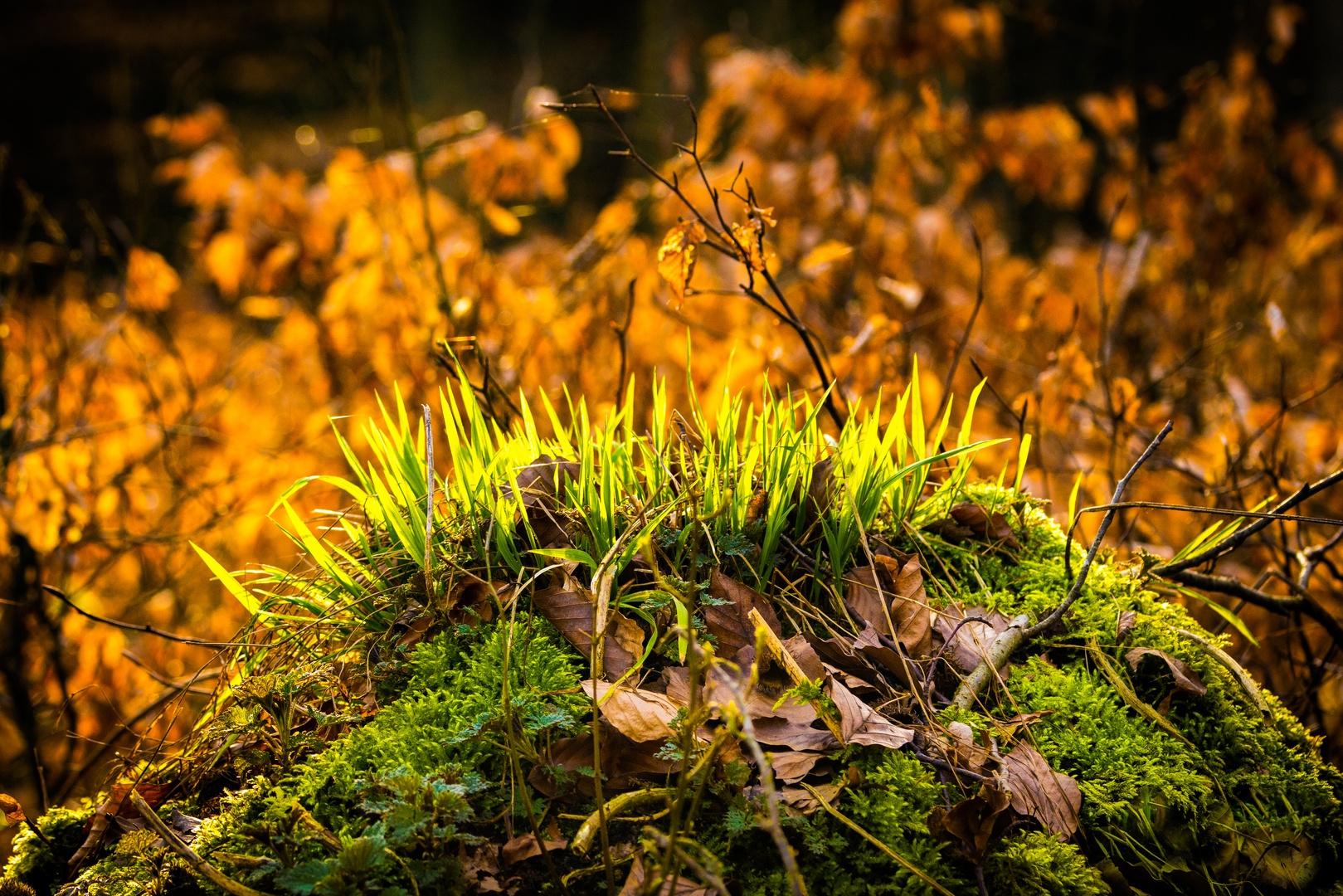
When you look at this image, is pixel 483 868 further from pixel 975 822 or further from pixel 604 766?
pixel 975 822

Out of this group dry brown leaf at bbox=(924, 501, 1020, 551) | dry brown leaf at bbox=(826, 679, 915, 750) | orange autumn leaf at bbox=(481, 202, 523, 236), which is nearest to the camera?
dry brown leaf at bbox=(826, 679, 915, 750)

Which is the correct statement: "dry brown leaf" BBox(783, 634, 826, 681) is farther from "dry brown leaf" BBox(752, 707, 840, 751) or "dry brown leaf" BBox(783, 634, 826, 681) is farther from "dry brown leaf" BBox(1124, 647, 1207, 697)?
"dry brown leaf" BBox(1124, 647, 1207, 697)

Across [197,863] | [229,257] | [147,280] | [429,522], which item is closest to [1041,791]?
[429,522]

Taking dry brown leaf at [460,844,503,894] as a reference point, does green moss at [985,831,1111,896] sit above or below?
below

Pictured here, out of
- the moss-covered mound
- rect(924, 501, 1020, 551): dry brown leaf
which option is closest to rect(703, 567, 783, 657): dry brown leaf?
the moss-covered mound

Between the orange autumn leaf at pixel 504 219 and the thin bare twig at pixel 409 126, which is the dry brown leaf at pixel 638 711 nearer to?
the thin bare twig at pixel 409 126

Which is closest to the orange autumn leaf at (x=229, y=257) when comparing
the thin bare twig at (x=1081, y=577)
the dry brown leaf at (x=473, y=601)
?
the dry brown leaf at (x=473, y=601)
